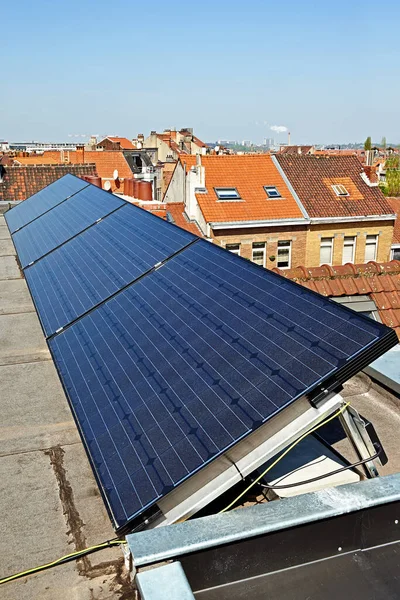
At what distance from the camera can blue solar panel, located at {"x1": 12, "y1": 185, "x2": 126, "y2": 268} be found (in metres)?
10.8

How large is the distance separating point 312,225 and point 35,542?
103 ft

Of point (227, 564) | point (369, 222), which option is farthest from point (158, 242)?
point (369, 222)

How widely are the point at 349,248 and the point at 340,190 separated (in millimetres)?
3656

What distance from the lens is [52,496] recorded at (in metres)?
4.33

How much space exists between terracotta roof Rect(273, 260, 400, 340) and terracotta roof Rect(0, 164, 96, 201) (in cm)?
2059

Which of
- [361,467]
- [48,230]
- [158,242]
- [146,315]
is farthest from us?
[48,230]

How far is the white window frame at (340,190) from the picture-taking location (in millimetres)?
35375

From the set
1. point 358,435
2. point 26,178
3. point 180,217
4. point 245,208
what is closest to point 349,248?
point 245,208

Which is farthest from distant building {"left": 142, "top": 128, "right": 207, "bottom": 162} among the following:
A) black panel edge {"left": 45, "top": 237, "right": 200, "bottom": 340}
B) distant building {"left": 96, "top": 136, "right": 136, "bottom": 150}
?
black panel edge {"left": 45, "top": 237, "right": 200, "bottom": 340}

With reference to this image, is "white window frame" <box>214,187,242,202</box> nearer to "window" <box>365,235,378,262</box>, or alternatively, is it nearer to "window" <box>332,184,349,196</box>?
"window" <box>332,184,349,196</box>

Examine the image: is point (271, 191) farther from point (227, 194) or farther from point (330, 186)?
point (330, 186)

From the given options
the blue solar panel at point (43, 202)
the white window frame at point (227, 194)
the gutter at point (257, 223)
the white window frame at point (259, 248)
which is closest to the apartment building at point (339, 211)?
the gutter at point (257, 223)

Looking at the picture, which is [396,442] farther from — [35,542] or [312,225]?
[312,225]

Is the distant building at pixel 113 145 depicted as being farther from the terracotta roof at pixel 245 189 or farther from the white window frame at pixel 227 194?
the white window frame at pixel 227 194
